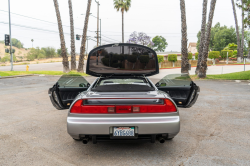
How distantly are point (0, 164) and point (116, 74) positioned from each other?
8.73ft

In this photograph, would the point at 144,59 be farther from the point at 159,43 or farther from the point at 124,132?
the point at 159,43

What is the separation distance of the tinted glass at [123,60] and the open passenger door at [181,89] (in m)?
0.68

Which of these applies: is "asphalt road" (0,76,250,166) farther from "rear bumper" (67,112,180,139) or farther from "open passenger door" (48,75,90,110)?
"open passenger door" (48,75,90,110)

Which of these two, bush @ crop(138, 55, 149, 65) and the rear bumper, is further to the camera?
bush @ crop(138, 55, 149, 65)

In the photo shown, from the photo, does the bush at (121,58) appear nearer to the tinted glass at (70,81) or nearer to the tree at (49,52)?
the tinted glass at (70,81)

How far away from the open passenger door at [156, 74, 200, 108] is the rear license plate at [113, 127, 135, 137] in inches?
80.3

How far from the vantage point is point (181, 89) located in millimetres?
5211

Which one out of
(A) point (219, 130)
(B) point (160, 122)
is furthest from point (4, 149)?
(A) point (219, 130)

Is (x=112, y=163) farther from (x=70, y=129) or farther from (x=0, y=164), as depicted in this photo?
(x=0, y=164)

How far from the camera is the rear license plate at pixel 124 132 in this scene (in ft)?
10.7

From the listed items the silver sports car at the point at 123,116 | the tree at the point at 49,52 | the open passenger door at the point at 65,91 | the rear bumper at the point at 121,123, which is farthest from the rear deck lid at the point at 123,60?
the tree at the point at 49,52

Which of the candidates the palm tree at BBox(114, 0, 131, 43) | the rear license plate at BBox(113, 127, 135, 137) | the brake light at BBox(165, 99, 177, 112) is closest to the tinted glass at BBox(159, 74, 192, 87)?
the brake light at BBox(165, 99, 177, 112)

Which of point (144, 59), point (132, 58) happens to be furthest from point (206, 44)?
point (132, 58)

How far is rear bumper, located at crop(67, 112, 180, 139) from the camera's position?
3225mm
